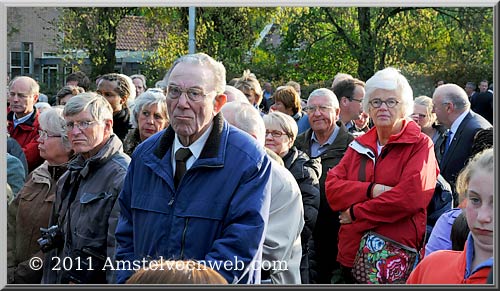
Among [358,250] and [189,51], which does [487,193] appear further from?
[189,51]

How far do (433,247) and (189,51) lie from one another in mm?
2282

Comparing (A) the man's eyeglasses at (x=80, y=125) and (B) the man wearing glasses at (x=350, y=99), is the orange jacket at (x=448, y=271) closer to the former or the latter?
(A) the man's eyeglasses at (x=80, y=125)

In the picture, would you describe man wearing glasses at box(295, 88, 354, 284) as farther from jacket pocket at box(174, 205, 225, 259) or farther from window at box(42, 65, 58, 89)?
window at box(42, 65, 58, 89)

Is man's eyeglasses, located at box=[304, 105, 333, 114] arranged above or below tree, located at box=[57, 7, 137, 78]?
below

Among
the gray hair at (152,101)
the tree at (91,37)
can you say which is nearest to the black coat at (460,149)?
the gray hair at (152,101)

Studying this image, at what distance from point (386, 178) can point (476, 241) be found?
1.89 meters

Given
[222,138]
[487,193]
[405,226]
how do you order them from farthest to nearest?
[405,226] → [222,138] → [487,193]

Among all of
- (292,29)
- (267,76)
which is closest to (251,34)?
(292,29)

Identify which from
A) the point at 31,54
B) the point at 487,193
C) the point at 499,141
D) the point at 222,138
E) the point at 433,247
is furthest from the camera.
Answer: the point at 31,54

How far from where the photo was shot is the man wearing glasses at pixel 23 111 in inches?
268

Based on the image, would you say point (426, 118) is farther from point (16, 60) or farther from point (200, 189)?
point (200, 189)

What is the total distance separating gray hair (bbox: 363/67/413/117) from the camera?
4.91 metres

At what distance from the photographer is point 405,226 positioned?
475cm

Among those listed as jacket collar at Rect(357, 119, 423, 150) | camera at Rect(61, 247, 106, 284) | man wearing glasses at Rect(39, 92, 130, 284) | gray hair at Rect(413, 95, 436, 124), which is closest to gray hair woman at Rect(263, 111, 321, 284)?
jacket collar at Rect(357, 119, 423, 150)
